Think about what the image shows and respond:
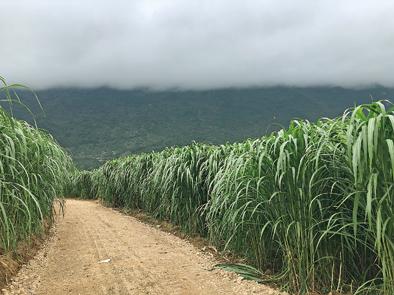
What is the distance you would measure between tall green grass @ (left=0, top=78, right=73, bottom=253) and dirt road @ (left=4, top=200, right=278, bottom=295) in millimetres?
501

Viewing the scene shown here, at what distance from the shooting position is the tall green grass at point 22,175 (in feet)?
12.4

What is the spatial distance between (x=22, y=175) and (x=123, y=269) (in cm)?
155

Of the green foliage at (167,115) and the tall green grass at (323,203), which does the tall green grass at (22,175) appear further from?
the green foliage at (167,115)

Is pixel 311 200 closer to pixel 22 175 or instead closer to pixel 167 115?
pixel 22 175

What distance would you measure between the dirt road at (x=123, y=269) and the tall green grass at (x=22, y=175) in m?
0.50

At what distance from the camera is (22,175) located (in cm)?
448

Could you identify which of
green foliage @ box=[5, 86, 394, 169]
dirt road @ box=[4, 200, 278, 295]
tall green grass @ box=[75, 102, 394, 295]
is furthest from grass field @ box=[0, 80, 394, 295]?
green foliage @ box=[5, 86, 394, 169]

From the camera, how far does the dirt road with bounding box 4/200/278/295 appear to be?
4191 mm

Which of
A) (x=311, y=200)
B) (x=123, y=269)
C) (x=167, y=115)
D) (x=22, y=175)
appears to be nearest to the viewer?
(x=311, y=200)

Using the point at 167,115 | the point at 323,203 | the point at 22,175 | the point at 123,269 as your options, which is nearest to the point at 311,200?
the point at 323,203

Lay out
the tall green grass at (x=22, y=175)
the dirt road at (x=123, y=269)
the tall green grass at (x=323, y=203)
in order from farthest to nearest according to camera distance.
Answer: the dirt road at (x=123, y=269) < the tall green grass at (x=22, y=175) < the tall green grass at (x=323, y=203)

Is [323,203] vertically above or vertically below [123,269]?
above

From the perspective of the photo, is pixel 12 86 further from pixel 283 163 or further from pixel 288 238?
pixel 288 238

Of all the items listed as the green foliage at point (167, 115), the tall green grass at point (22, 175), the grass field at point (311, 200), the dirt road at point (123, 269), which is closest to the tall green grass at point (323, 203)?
the grass field at point (311, 200)
